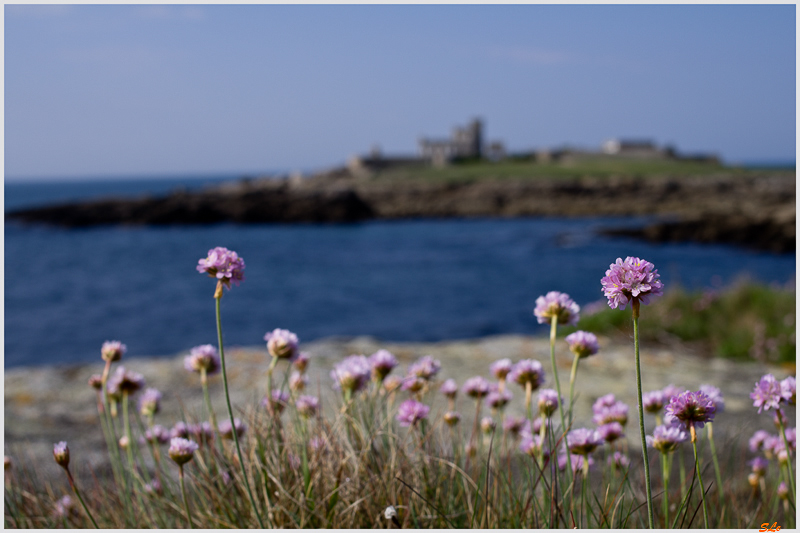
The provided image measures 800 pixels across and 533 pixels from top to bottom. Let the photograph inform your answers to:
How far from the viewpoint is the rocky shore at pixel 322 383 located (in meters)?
3.93

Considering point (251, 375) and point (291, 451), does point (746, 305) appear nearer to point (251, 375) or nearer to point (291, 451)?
point (251, 375)

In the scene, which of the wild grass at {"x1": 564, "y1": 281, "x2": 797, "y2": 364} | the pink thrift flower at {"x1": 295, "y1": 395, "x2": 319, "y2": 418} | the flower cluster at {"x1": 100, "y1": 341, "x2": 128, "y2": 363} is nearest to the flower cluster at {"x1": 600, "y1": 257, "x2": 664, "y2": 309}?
the pink thrift flower at {"x1": 295, "y1": 395, "x2": 319, "y2": 418}

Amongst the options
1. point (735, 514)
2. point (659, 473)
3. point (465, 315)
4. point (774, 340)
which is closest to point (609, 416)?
point (735, 514)

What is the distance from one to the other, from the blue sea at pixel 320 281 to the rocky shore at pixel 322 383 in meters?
3.87

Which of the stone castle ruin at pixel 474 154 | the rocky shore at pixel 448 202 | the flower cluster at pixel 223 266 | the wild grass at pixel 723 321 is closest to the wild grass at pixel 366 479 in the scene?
the flower cluster at pixel 223 266

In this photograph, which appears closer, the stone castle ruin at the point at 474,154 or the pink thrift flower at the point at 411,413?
the pink thrift flower at the point at 411,413

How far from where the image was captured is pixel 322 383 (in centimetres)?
472

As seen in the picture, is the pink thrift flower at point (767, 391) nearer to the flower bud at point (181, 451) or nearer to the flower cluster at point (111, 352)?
A: the flower bud at point (181, 451)

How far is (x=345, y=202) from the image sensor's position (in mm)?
47438

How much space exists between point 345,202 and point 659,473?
147 feet

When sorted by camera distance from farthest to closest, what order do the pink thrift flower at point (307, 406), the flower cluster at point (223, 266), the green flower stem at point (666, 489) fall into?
1. the pink thrift flower at point (307, 406)
2. the green flower stem at point (666, 489)
3. the flower cluster at point (223, 266)

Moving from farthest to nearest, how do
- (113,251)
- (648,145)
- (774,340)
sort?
(648,145), (113,251), (774,340)

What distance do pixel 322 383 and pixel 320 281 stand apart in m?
17.8

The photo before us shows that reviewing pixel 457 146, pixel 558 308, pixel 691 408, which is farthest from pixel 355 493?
pixel 457 146
